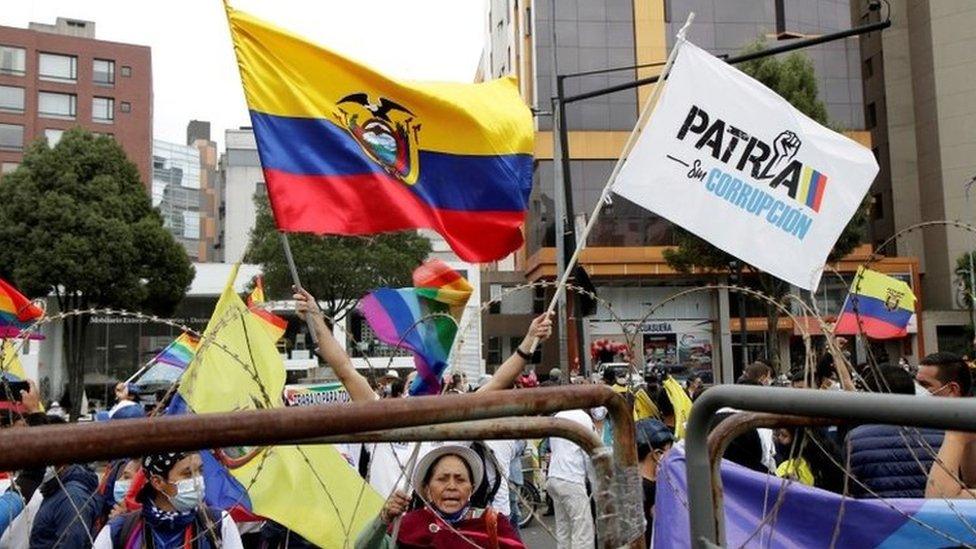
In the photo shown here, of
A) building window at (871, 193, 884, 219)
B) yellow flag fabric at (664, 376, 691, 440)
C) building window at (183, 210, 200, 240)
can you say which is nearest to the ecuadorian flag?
yellow flag fabric at (664, 376, 691, 440)

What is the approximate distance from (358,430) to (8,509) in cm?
358

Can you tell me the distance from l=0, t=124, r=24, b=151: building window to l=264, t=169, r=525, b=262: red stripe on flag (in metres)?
57.6

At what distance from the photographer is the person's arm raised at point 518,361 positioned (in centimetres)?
426

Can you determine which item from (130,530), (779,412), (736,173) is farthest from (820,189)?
(130,530)

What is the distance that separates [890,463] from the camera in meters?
3.87

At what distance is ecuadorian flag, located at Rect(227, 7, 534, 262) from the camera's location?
434 cm

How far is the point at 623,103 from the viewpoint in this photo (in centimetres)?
3931

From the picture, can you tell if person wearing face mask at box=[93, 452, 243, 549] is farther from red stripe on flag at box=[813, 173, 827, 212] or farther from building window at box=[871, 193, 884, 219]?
building window at box=[871, 193, 884, 219]

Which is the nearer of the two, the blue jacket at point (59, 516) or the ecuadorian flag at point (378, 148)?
the blue jacket at point (59, 516)

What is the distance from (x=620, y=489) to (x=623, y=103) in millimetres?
38875

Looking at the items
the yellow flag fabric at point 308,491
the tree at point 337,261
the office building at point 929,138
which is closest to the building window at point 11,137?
the tree at point 337,261

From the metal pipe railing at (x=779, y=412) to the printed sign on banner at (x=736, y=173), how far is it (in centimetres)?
310

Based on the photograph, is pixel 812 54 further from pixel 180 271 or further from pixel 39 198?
pixel 39 198

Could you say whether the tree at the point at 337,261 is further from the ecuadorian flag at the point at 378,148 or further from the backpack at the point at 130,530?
the backpack at the point at 130,530
